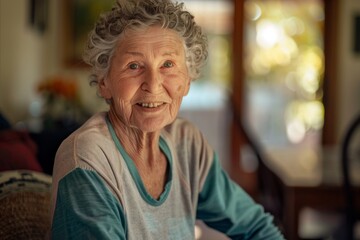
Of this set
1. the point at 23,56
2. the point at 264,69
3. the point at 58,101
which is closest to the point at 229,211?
the point at 58,101

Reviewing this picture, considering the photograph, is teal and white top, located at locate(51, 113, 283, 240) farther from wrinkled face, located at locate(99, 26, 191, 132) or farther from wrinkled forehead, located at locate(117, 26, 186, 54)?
wrinkled forehead, located at locate(117, 26, 186, 54)

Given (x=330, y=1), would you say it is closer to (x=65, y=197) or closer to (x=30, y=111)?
(x=30, y=111)

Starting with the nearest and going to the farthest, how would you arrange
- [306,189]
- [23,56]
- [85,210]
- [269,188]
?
[85,210] < [306,189] < [269,188] < [23,56]

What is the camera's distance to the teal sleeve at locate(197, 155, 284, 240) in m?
1.29

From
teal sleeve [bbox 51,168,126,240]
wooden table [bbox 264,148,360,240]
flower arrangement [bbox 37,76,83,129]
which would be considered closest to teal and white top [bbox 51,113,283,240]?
teal sleeve [bbox 51,168,126,240]

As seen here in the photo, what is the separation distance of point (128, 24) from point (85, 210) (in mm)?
339

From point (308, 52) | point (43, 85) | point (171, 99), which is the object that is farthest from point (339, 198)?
point (308, 52)

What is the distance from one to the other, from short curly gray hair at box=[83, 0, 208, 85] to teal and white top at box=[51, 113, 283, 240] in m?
0.12

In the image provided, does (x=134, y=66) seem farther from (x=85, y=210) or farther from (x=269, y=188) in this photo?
(x=269, y=188)

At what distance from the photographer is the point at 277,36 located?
6387 mm

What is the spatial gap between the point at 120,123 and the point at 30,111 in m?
3.09

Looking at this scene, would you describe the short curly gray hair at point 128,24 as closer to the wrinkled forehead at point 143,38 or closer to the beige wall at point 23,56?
the wrinkled forehead at point 143,38

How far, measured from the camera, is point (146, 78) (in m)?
1.08

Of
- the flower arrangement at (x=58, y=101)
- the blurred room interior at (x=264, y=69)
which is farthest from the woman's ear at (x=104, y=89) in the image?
the blurred room interior at (x=264, y=69)
